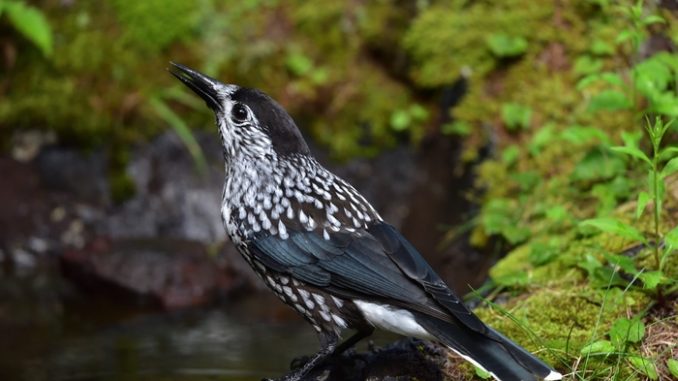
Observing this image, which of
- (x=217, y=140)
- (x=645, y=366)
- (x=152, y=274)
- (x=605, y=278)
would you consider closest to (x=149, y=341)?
(x=152, y=274)

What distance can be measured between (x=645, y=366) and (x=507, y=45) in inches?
139

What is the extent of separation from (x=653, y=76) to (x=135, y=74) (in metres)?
4.13

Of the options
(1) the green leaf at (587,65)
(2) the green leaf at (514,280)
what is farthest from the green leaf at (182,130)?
(2) the green leaf at (514,280)

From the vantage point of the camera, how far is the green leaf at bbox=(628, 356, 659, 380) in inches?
134

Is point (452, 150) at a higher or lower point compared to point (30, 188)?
lower

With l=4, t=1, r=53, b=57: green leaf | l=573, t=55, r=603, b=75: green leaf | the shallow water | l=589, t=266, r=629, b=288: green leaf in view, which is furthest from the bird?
l=4, t=1, r=53, b=57: green leaf

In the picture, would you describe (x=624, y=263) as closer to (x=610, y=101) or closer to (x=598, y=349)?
(x=598, y=349)

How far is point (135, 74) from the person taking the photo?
7410 millimetres

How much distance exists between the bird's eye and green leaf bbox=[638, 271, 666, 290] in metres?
1.93

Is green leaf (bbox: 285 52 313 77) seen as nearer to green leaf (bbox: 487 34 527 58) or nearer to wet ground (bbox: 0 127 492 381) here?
wet ground (bbox: 0 127 492 381)

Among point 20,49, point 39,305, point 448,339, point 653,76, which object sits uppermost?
point 20,49

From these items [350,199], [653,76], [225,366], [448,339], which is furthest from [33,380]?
[653,76]

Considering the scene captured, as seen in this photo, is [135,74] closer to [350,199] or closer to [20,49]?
[20,49]

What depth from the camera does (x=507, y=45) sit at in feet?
21.5
